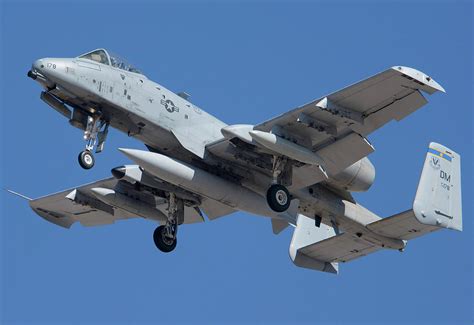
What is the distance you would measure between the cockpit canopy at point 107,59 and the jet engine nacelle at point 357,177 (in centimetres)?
611

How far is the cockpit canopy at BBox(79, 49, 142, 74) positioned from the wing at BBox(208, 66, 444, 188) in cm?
301

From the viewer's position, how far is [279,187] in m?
27.2

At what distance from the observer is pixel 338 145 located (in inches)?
1080

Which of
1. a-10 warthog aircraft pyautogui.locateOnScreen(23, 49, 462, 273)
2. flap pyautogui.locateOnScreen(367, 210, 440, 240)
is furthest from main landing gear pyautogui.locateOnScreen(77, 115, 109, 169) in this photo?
flap pyautogui.locateOnScreen(367, 210, 440, 240)

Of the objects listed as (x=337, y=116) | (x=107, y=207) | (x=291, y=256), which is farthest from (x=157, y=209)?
(x=337, y=116)

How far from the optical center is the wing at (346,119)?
25766mm

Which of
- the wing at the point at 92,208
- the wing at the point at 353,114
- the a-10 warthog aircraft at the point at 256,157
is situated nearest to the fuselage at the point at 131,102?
the a-10 warthog aircraft at the point at 256,157

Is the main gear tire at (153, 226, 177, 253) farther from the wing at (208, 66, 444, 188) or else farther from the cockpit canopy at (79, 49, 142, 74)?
the cockpit canopy at (79, 49, 142, 74)

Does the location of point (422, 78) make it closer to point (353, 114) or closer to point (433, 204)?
point (353, 114)

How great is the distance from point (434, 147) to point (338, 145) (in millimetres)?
4027

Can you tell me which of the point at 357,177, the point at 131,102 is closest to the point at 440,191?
the point at 357,177

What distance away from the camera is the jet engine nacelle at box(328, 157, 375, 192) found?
1130 inches

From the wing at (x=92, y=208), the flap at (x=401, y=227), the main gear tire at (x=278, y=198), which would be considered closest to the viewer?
the main gear tire at (x=278, y=198)

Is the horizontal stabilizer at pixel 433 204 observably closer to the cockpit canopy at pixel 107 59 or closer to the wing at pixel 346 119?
the wing at pixel 346 119
